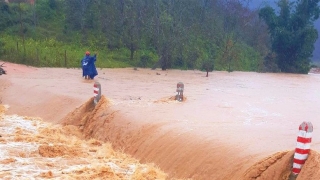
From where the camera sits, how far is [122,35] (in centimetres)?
3594

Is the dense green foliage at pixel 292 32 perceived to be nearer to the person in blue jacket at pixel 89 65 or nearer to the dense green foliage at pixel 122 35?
the dense green foliage at pixel 122 35

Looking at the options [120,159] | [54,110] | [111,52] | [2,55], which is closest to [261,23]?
[111,52]

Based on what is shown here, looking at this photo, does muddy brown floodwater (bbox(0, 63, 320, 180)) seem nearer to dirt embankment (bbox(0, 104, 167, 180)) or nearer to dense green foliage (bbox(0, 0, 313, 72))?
dirt embankment (bbox(0, 104, 167, 180))

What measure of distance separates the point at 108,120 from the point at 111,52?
24.3 meters

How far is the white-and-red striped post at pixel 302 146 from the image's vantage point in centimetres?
643

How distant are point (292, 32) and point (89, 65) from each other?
25200 mm

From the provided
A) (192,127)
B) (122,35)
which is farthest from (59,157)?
(122,35)

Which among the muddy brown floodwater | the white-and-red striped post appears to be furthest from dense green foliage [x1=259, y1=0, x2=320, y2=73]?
the white-and-red striped post

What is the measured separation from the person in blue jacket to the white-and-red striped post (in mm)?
14333

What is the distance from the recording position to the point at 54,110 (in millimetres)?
13836

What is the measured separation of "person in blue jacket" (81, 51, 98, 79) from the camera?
1980cm

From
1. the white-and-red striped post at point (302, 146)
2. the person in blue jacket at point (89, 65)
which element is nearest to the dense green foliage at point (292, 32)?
the person in blue jacket at point (89, 65)

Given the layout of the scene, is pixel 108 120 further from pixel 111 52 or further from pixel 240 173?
pixel 111 52

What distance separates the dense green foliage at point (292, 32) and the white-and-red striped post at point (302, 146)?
1371 inches
